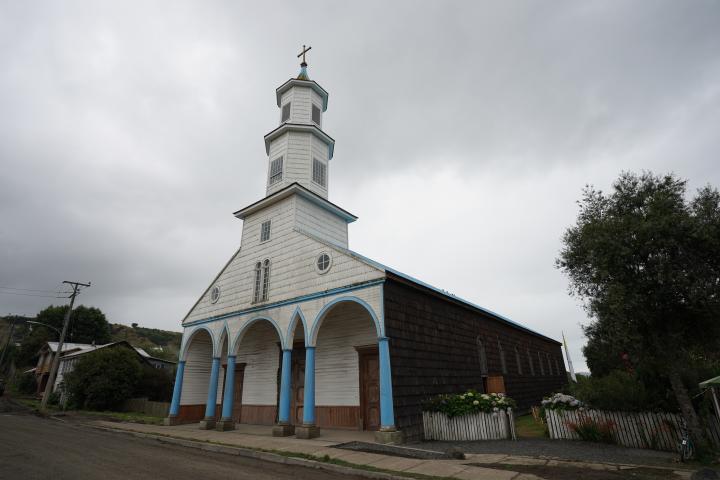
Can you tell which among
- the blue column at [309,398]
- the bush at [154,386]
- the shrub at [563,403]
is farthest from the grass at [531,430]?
the bush at [154,386]

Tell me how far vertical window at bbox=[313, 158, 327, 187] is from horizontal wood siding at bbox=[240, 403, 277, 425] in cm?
1135

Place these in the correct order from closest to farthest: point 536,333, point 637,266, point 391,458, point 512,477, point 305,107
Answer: point 512,477, point 391,458, point 637,266, point 305,107, point 536,333

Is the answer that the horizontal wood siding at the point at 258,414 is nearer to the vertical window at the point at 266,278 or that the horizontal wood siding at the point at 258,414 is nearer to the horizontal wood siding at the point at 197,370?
the horizontal wood siding at the point at 197,370

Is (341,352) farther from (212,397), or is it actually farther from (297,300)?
(212,397)

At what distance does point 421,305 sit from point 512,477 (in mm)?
7936

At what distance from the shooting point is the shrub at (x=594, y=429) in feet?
36.1

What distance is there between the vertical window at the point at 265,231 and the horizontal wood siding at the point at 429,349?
7931mm

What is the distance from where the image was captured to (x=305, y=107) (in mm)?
20891

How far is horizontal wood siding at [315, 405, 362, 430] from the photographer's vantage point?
14.5 metres

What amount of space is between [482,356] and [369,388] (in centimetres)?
739

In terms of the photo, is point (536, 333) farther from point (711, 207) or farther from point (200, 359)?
point (200, 359)

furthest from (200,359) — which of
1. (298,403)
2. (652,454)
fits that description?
(652,454)

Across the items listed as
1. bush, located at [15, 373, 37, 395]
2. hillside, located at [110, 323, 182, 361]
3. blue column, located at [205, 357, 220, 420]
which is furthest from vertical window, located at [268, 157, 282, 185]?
hillside, located at [110, 323, 182, 361]

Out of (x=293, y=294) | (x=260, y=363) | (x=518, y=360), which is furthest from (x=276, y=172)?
(x=518, y=360)
